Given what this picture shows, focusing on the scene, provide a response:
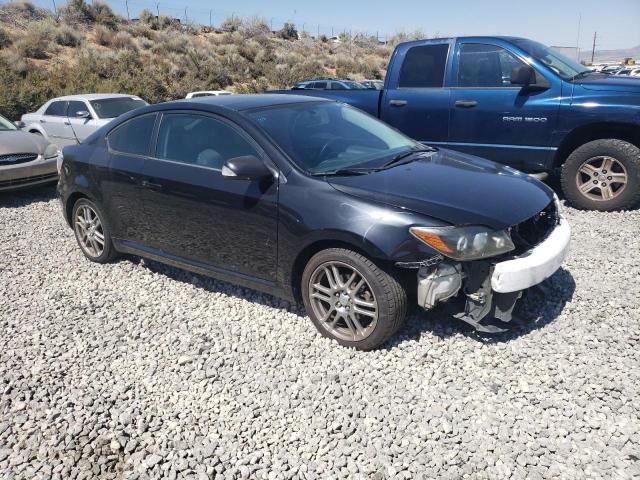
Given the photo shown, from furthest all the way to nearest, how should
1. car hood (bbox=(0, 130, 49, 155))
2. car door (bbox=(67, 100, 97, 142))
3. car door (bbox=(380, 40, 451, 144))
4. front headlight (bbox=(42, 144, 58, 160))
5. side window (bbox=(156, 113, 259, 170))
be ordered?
car door (bbox=(67, 100, 97, 142)), front headlight (bbox=(42, 144, 58, 160)), car hood (bbox=(0, 130, 49, 155)), car door (bbox=(380, 40, 451, 144)), side window (bbox=(156, 113, 259, 170))

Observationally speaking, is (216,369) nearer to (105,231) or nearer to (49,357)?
(49,357)

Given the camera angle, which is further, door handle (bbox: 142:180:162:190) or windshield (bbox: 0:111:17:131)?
windshield (bbox: 0:111:17:131)

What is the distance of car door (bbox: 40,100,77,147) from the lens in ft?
33.7

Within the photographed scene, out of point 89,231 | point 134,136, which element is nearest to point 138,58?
point 89,231

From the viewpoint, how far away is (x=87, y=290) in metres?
4.62

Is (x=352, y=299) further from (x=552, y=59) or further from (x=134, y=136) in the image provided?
(x=552, y=59)

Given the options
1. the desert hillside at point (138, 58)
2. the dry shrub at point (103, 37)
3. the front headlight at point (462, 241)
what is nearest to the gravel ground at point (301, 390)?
the front headlight at point (462, 241)

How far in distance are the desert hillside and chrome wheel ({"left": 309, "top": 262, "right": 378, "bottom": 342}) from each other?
1548 centimetres

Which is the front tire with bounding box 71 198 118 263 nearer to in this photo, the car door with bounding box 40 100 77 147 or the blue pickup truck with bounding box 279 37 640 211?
the blue pickup truck with bounding box 279 37 640 211

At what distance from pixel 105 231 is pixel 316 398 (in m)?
2.95

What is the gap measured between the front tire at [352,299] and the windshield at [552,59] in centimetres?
427

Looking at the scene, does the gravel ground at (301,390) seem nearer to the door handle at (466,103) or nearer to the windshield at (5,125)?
the door handle at (466,103)

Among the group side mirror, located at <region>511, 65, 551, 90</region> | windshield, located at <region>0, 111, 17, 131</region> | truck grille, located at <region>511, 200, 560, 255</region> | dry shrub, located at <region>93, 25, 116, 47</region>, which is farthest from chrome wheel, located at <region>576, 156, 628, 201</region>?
dry shrub, located at <region>93, 25, 116, 47</region>

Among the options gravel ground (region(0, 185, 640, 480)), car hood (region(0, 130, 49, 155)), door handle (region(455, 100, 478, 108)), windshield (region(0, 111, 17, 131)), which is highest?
door handle (region(455, 100, 478, 108))
